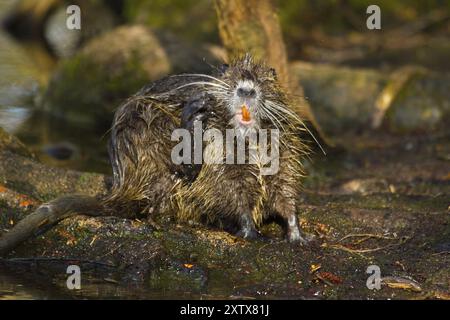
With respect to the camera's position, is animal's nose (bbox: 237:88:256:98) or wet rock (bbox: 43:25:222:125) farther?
wet rock (bbox: 43:25:222:125)

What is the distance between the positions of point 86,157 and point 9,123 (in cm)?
189

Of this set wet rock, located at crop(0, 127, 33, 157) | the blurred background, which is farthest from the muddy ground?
the blurred background

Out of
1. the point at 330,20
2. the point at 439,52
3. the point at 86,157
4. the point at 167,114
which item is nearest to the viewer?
the point at 167,114

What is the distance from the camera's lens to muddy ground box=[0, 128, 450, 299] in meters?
5.54

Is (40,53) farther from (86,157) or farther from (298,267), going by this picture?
(298,267)

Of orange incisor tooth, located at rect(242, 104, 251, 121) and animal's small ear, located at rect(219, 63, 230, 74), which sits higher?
animal's small ear, located at rect(219, 63, 230, 74)

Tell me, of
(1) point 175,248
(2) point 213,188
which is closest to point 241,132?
(2) point 213,188

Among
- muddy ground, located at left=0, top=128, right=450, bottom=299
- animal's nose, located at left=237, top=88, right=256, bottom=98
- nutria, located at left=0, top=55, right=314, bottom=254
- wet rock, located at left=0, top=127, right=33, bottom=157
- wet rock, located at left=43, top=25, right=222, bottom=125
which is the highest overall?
wet rock, located at left=43, top=25, right=222, bottom=125

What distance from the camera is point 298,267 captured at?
5762mm

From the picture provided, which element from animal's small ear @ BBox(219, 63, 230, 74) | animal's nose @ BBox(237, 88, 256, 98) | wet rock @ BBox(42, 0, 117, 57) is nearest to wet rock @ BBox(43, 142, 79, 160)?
animal's small ear @ BBox(219, 63, 230, 74)

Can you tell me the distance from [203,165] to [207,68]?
4.81 metres

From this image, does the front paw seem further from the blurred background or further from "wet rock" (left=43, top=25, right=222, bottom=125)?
"wet rock" (left=43, top=25, right=222, bottom=125)

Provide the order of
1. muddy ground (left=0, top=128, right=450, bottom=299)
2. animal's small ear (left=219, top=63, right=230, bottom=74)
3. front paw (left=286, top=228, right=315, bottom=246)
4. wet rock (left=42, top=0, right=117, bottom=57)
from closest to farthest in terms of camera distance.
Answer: muddy ground (left=0, top=128, right=450, bottom=299), front paw (left=286, top=228, right=315, bottom=246), animal's small ear (left=219, top=63, right=230, bottom=74), wet rock (left=42, top=0, right=117, bottom=57)

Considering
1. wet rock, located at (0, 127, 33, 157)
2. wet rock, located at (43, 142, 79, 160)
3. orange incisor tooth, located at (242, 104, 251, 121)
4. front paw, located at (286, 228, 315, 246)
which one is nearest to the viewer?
orange incisor tooth, located at (242, 104, 251, 121)
